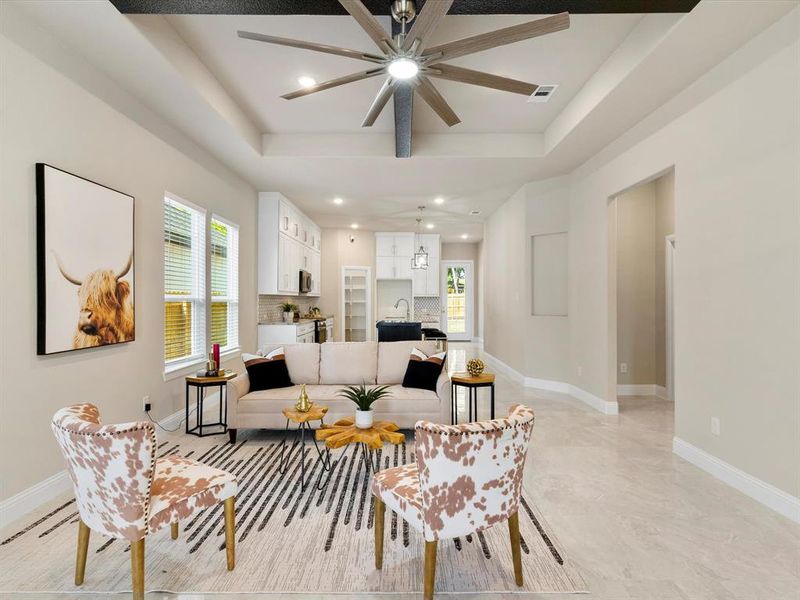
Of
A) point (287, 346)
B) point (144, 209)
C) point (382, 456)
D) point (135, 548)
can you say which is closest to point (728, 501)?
point (382, 456)

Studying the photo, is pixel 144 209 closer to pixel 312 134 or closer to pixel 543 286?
pixel 312 134

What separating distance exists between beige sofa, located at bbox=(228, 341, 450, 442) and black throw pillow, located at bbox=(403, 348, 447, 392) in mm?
65

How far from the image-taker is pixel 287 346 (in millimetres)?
4117

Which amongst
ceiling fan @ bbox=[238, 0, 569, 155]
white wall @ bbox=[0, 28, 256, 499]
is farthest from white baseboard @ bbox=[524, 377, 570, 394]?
white wall @ bbox=[0, 28, 256, 499]

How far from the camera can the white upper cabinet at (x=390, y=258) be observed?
948 centimetres

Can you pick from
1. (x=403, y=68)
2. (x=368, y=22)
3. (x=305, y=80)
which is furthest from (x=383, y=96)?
(x=305, y=80)

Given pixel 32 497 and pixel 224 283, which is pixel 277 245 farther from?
pixel 32 497

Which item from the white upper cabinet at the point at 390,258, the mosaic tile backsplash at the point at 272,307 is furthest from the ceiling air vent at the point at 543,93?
the white upper cabinet at the point at 390,258

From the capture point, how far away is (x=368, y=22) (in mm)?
1933

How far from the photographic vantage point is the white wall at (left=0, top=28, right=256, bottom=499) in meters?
2.28

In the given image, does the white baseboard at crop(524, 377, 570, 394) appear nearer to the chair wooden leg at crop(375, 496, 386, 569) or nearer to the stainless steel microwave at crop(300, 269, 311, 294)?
the stainless steel microwave at crop(300, 269, 311, 294)

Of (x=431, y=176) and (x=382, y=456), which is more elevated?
(x=431, y=176)

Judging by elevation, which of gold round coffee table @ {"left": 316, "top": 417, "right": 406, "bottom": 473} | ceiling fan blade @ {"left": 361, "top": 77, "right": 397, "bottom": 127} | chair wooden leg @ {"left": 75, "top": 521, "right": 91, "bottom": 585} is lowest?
→ chair wooden leg @ {"left": 75, "top": 521, "right": 91, "bottom": 585}

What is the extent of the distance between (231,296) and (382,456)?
3095mm
